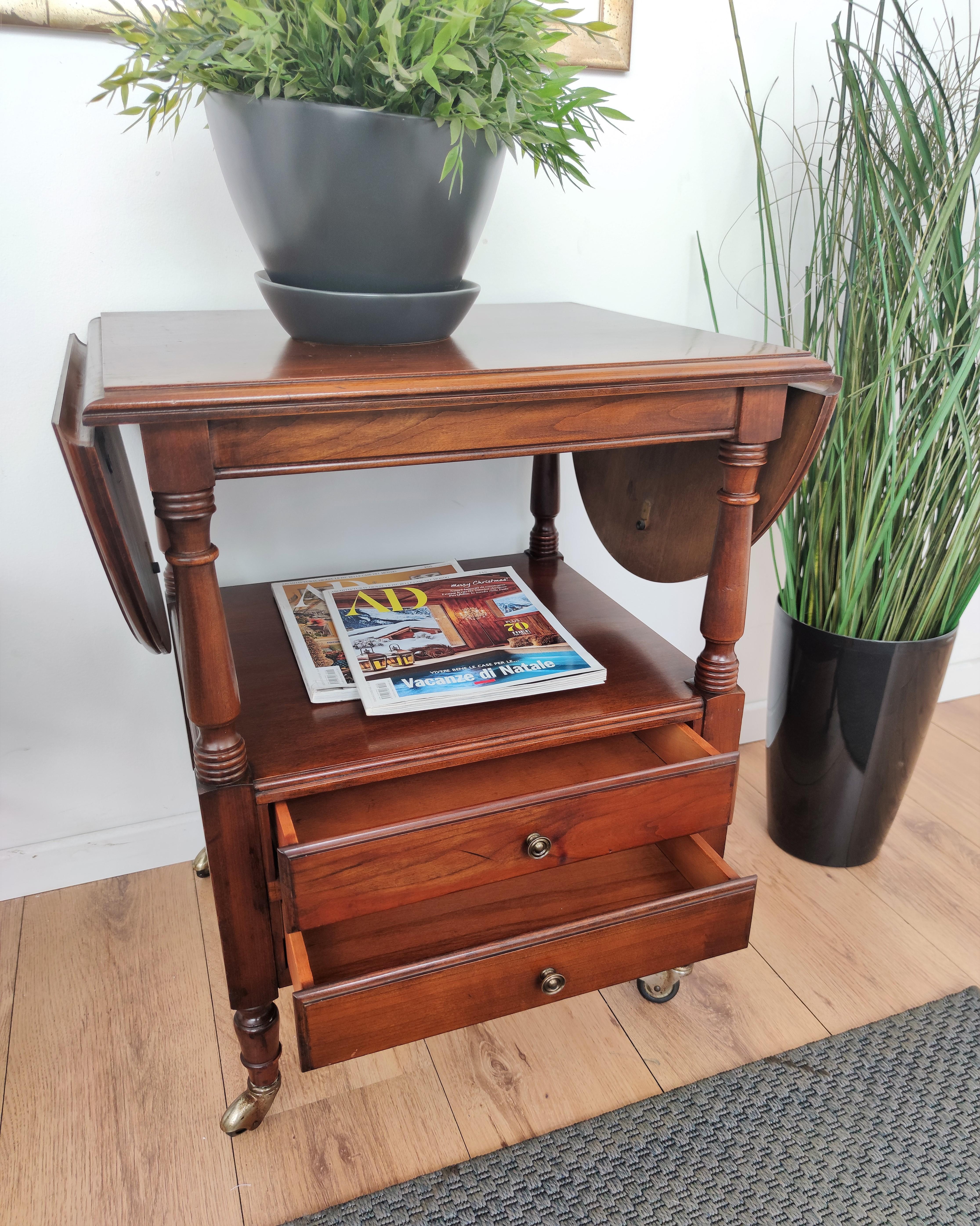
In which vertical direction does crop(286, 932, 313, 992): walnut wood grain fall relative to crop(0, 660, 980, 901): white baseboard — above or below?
above

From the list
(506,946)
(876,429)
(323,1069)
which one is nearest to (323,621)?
(506,946)

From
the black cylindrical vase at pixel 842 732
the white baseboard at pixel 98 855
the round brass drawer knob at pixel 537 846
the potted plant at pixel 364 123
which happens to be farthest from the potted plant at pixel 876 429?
the white baseboard at pixel 98 855

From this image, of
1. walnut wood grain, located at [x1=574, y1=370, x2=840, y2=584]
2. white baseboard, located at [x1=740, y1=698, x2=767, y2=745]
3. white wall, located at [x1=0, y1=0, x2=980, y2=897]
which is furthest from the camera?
white baseboard, located at [x1=740, y1=698, x2=767, y2=745]

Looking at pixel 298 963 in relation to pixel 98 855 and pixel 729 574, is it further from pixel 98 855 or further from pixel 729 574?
pixel 98 855

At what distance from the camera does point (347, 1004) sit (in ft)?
2.81

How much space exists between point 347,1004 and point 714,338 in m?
0.88

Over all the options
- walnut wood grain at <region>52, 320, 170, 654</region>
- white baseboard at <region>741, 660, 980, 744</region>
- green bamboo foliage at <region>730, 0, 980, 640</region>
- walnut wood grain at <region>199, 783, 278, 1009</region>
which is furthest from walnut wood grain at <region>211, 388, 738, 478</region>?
white baseboard at <region>741, 660, 980, 744</region>

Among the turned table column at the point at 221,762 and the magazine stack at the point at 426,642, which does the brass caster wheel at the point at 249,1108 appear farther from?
the magazine stack at the point at 426,642

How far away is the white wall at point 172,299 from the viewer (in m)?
1.14

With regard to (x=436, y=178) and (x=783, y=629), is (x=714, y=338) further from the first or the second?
(x=783, y=629)

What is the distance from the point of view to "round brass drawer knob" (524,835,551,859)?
0.97 metres

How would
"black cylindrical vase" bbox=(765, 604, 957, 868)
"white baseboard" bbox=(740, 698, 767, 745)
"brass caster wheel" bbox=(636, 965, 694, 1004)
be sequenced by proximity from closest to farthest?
"brass caster wheel" bbox=(636, 965, 694, 1004)
"black cylindrical vase" bbox=(765, 604, 957, 868)
"white baseboard" bbox=(740, 698, 767, 745)

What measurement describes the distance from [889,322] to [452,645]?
79 cm

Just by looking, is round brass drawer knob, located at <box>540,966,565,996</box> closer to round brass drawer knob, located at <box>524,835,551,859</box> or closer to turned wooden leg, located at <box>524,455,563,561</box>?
round brass drawer knob, located at <box>524,835,551,859</box>
